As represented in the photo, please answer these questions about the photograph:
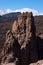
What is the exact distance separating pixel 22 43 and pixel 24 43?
0.25 m

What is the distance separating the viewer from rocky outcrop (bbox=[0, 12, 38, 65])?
27000mm

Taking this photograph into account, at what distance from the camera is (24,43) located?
94.5 feet

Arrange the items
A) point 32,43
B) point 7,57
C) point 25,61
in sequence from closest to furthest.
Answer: point 7,57
point 25,61
point 32,43

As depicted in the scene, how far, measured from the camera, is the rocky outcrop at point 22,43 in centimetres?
2700

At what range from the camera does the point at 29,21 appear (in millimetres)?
30188

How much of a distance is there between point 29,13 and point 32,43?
12.3ft

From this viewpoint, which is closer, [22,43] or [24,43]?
[24,43]

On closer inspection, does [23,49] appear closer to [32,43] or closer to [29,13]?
[32,43]

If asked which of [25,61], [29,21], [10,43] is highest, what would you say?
[29,21]

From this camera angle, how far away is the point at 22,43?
28922 mm

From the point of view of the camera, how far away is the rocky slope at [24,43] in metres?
27.1

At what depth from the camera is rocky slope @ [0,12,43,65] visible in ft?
88.8

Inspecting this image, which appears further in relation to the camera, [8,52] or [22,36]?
[22,36]

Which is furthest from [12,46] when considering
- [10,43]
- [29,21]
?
[29,21]
